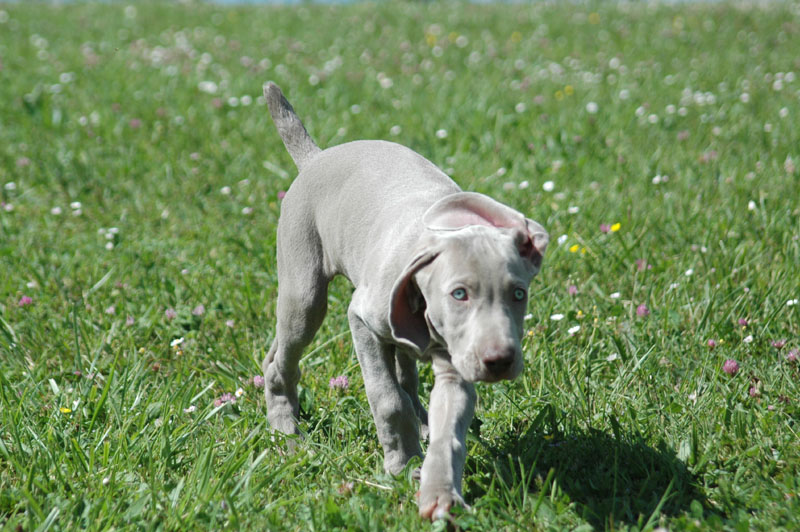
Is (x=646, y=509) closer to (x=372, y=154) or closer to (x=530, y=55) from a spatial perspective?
(x=372, y=154)

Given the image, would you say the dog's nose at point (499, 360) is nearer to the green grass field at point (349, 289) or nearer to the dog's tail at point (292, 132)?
the green grass field at point (349, 289)

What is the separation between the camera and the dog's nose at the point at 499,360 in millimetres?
1993

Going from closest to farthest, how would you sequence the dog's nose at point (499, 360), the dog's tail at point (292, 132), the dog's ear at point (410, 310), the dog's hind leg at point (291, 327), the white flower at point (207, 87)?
1. the dog's nose at point (499, 360)
2. the dog's ear at point (410, 310)
3. the dog's hind leg at point (291, 327)
4. the dog's tail at point (292, 132)
5. the white flower at point (207, 87)

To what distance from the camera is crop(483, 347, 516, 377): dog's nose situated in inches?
78.5

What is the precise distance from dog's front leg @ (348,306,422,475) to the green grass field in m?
0.12

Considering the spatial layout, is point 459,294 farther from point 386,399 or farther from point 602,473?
point 602,473

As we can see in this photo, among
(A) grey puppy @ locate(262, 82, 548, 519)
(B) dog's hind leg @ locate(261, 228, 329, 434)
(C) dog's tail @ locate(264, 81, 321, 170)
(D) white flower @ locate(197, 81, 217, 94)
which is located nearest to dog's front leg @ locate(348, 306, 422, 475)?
(A) grey puppy @ locate(262, 82, 548, 519)

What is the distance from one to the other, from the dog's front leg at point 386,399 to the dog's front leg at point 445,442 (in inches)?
4.5

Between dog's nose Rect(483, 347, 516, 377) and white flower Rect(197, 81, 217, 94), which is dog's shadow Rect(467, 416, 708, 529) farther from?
white flower Rect(197, 81, 217, 94)

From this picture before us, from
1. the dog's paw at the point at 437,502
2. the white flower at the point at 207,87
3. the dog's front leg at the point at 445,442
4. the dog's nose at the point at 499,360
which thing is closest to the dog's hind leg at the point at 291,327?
the dog's front leg at the point at 445,442

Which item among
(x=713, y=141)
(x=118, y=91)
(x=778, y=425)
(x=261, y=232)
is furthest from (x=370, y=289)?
(x=118, y=91)

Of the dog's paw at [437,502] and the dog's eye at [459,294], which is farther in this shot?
the dog's paw at [437,502]

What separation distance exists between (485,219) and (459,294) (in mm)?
309

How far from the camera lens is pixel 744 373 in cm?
304
